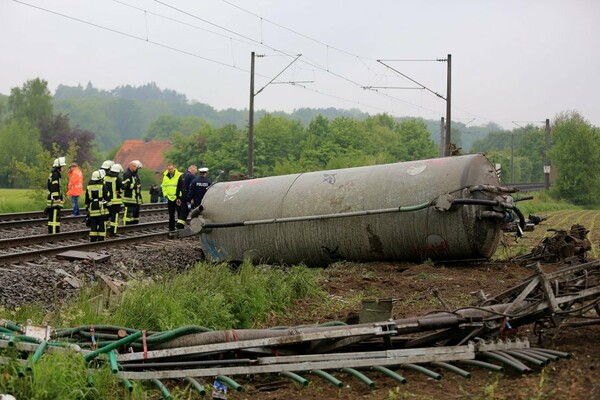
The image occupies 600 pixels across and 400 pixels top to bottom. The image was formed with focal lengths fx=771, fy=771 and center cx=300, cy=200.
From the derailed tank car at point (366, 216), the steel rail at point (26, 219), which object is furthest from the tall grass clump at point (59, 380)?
the steel rail at point (26, 219)

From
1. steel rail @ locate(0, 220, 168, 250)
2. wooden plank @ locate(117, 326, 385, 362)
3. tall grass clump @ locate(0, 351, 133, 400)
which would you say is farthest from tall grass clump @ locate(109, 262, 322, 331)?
steel rail @ locate(0, 220, 168, 250)

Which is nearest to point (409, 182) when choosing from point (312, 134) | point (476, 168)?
point (476, 168)

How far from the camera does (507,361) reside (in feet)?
17.3

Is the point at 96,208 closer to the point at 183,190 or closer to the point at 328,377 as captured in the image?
the point at 183,190

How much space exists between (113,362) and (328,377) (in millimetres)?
1415

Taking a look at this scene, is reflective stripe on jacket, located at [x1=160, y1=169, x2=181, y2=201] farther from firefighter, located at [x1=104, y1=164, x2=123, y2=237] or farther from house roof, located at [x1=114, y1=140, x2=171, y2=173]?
house roof, located at [x1=114, y1=140, x2=171, y2=173]

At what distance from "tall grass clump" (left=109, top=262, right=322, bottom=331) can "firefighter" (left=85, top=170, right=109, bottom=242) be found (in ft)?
19.3

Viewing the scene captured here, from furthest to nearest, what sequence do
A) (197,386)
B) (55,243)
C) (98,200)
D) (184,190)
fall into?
(184,190) < (98,200) < (55,243) < (197,386)

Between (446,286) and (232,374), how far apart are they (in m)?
4.55

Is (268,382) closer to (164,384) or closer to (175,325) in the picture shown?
(164,384)

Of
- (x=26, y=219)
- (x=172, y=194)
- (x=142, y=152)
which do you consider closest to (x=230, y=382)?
(x=172, y=194)

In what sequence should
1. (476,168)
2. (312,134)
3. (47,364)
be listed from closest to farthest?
(47,364)
(476,168)
(312,134)

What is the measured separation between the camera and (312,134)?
6694 centimetres

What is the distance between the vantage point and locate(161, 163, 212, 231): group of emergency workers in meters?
16.7
